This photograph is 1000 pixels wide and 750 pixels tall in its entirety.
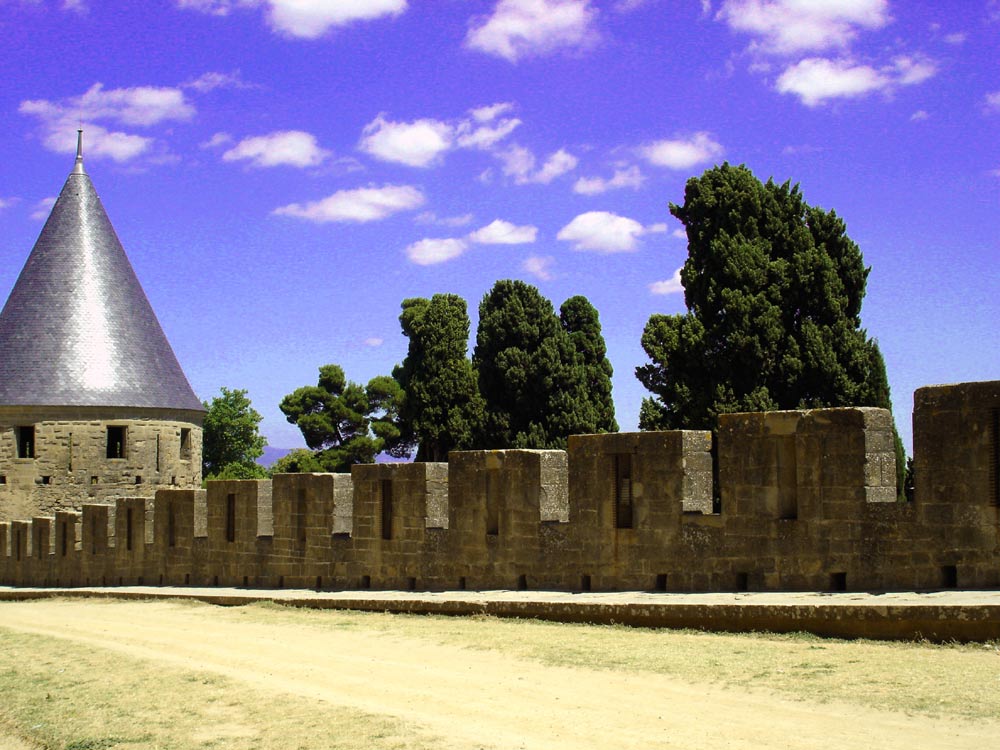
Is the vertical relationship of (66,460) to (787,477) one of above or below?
above

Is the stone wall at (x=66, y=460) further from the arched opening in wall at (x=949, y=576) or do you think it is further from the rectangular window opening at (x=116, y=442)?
the arched opening in wall at (x=949, y=576)

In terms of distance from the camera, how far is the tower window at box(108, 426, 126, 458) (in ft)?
112

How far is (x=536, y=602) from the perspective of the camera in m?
11.8

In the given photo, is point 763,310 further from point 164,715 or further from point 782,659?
point 164,715

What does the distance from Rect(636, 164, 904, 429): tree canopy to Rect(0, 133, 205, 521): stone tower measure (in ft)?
52.1

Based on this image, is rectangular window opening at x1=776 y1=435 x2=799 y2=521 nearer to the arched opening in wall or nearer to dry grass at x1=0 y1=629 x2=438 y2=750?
the arched opening in wall

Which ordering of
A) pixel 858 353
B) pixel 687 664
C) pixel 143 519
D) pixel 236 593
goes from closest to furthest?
pixel 687 664 < pixel 236 593 < pixel 143 519 < pixel 858 353

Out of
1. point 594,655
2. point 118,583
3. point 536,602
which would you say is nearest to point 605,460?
point 536,602

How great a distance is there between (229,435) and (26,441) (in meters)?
22.4

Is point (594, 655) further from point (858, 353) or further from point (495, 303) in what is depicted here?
point (495, 303)

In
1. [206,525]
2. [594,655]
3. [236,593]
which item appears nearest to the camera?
[594,655]

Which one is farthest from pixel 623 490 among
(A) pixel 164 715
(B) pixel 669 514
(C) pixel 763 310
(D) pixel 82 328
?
(D) pixel 82 328

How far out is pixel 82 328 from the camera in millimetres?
34469

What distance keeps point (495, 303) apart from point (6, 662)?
32.6 metres
